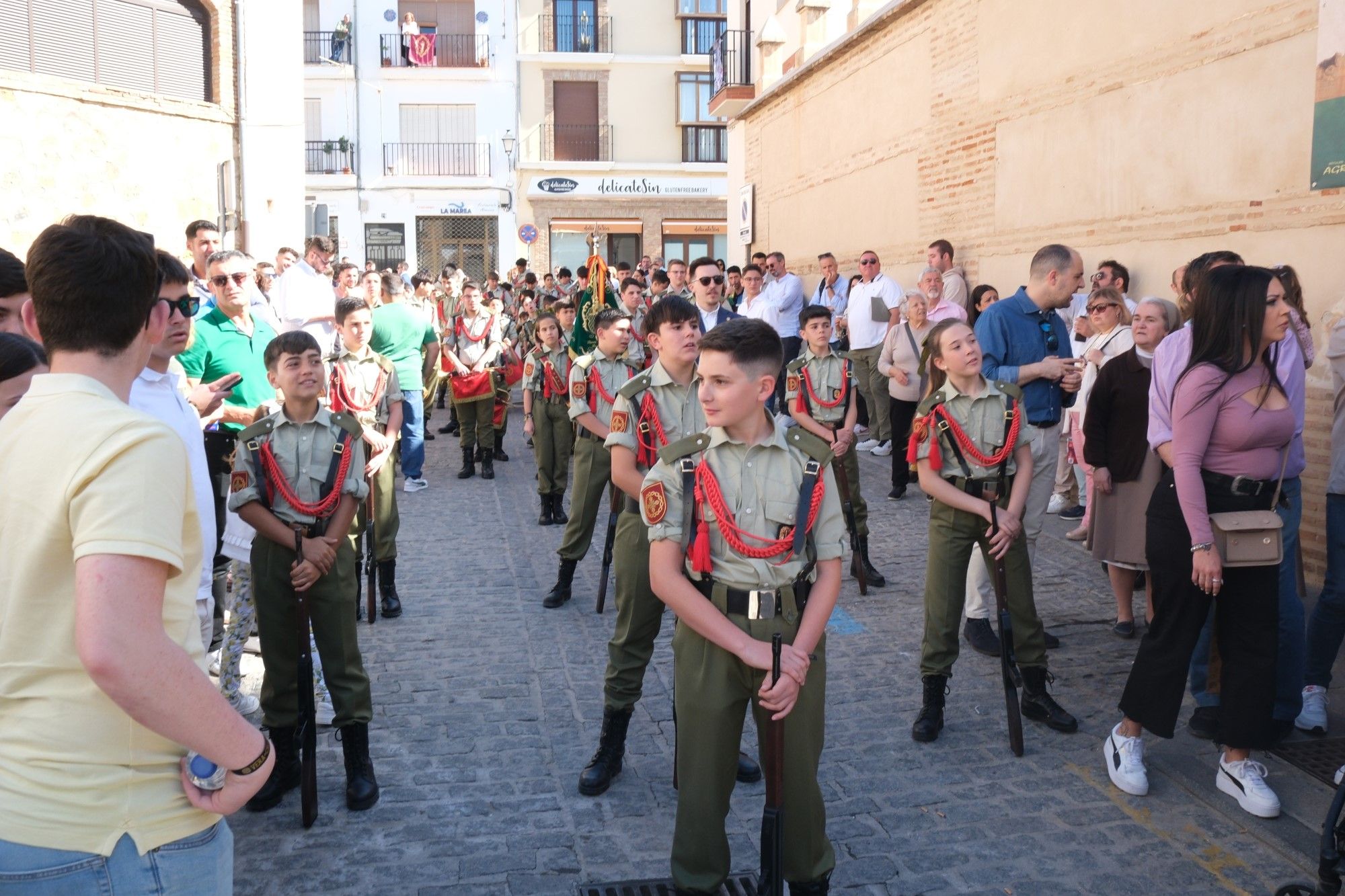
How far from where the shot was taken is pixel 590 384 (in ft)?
24.8

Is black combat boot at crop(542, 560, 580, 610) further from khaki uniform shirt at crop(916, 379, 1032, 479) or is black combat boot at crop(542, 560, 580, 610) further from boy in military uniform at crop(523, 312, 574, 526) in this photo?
khaki uniform shirt at crop(916, 379, 1032, 479)

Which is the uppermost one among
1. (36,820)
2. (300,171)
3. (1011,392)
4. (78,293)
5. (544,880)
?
(300,171)

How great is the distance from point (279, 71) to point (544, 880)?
21.2 meters

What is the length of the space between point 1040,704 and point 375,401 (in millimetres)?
4511

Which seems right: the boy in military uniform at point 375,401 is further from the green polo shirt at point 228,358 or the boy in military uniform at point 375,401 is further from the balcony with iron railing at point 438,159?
the balcony with iron railing at point 438,159

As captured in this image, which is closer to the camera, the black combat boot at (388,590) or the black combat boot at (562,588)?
the black combat boot at (388,590)

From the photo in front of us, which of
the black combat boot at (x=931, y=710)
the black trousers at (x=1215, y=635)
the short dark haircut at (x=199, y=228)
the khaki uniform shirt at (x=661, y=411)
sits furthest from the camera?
the short dark haircut at (x=199, y=228)

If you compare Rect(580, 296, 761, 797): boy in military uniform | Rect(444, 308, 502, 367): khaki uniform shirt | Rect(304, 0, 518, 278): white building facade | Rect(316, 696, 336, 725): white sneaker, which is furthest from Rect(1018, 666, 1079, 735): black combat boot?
Rect(304, 0, 518, 278): white building facade

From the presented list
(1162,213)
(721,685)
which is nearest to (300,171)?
(1162,213)

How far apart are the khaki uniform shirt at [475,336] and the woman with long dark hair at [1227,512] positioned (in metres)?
9.40

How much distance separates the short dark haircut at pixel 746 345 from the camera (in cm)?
352

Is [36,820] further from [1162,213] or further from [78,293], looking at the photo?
[1162,213]

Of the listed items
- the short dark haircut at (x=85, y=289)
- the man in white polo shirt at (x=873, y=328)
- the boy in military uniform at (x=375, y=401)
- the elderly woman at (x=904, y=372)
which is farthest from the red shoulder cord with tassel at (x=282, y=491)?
the man in white polo shirt at (x=873, y=328)

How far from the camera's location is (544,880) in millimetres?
3973
